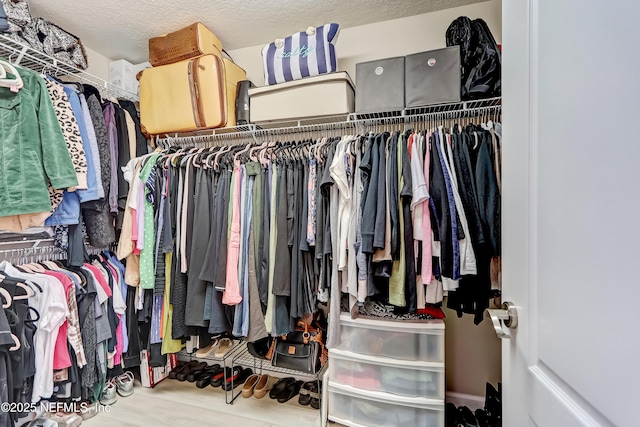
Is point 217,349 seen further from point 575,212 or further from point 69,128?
point 575,212

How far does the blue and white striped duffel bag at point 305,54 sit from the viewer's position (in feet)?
5.47

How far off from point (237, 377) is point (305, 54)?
2253 millimetres

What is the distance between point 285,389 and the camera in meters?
1.93

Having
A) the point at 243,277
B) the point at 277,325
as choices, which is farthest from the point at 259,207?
the point at 277,325

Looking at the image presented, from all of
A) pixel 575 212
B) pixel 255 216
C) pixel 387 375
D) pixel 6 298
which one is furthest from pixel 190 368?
pixel 575 212

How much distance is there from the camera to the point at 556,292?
477 millimetres

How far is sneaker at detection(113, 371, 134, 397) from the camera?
1949 mm

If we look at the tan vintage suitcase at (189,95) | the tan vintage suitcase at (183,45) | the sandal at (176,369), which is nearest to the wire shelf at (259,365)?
Answer: the sandal at (176,369)

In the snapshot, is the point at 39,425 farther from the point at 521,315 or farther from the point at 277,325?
the point at 521,315

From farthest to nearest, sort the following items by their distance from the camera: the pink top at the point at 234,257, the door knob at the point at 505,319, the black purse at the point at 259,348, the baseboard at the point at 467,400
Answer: the black purse at the point at 259,348 → the baseboard at the point at 467,400 → the pink top at the point at 234,257 → the door knob at the point at 505,319

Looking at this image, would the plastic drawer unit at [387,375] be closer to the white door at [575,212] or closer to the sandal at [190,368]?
the white door at [575,212]

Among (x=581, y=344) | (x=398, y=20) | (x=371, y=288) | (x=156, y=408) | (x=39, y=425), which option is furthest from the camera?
(x=398, y=20)

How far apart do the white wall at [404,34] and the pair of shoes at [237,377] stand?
7.73ft

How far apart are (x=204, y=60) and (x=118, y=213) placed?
3.76 ft
